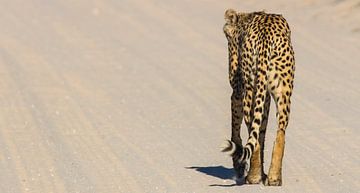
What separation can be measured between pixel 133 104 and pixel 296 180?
4.99 meters

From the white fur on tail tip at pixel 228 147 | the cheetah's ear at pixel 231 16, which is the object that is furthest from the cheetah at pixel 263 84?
the cheetah's ear at pixel 231 16

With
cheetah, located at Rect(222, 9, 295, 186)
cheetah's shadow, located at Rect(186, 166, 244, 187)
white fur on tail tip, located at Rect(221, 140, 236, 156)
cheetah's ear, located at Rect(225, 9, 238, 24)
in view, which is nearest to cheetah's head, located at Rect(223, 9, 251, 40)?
cheetah's ear, located at Rect(225, 9, 238, 24)

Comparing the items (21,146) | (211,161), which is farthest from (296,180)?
(21,146)

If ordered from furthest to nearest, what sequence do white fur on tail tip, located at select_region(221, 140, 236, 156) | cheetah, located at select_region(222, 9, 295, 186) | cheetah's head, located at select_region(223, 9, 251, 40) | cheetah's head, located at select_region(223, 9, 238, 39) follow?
1. cheetah's head, located at select_region(223, 9, 238, 39)
2. cheetah's head, located at select_region(223, 9, 251, 40)
3. cheetah, located at select_region(222, 9, 295, 186)
4. white fur on tail tip, located at select_region(221, 140, 236, 156)

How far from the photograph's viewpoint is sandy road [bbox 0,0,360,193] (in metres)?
12.0

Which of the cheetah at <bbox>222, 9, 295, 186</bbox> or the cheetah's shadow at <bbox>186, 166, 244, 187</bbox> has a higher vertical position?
the cheetah at <bbox>222, 9, 295, 186</bbox>

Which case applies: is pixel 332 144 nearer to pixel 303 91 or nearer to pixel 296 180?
pixel 296 180

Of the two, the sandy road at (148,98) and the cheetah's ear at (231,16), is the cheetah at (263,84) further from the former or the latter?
the cheetah's ear at (231,16)

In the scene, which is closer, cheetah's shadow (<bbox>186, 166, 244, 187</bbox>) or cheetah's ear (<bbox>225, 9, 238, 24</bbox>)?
cheetah's shadow (<bbox>186, 166, 244, 187</bbox>)

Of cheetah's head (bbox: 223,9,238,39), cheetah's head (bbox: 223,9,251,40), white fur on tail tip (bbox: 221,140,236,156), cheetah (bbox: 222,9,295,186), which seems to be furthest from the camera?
cheetah's head (bbox: 223,9,238,39)

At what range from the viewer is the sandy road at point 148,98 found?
472 inches

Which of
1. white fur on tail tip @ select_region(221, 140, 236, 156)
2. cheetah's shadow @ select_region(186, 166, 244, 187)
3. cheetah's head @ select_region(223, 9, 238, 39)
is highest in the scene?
cheetah's head @ select_region(223, 9, 238, 39)

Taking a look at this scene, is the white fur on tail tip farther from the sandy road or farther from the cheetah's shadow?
the cheetah's shadow

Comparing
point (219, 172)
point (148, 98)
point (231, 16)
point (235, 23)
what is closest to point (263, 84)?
point (235, 23)
